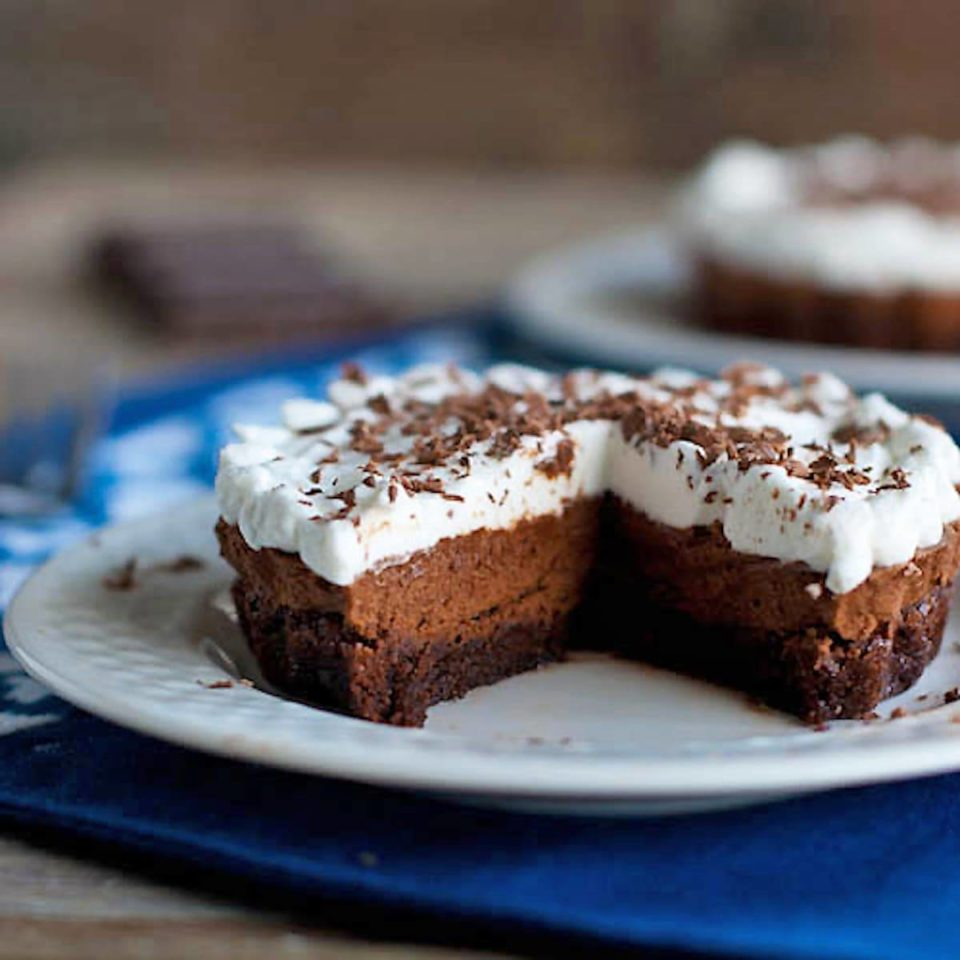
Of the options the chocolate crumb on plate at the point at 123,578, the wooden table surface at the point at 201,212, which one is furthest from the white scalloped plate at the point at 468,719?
the wooden table surface at the point at 201,212

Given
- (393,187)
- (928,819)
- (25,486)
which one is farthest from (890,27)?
(928,819)

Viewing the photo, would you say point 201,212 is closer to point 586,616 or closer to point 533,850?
point 586,616

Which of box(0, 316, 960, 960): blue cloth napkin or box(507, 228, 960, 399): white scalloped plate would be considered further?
box(507, 228, 960, 399): white scalloped plate

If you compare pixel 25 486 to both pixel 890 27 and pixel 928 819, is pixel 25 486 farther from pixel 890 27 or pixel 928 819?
pixel 890 27

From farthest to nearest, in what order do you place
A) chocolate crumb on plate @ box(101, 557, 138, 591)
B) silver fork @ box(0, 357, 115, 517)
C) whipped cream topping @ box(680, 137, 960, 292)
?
whipped cream topping @ box(680, 137, 960, 292)
silver fork @ box(0, 357, 115, 517)
chocolate crumb on plate @ box(101, 557, 138, 591)

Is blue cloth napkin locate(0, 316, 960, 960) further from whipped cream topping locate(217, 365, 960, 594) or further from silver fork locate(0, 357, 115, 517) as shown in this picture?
silver fork locate(0, 357, 115, 517)

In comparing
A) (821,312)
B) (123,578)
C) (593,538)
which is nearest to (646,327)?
(821,312)

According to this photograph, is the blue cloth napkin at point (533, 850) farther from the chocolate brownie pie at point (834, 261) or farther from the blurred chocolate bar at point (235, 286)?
the blurred chocolate bar at point (235, 286)

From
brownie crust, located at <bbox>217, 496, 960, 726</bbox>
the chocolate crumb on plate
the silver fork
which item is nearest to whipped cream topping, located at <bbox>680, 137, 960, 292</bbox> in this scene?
the silver fork
